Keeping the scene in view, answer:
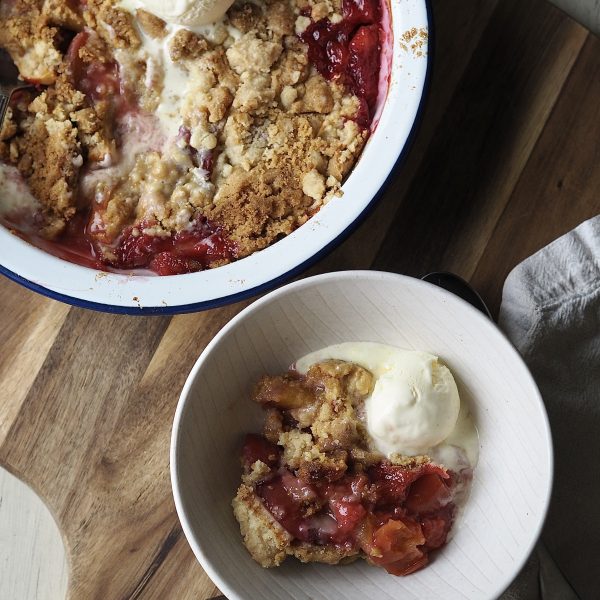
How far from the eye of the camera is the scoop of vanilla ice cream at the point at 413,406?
3.89 ft

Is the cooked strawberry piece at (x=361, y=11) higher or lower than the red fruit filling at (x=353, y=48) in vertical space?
higher

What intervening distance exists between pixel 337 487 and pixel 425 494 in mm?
134

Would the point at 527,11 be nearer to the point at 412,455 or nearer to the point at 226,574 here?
the point at 412,455

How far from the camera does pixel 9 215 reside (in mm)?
1286

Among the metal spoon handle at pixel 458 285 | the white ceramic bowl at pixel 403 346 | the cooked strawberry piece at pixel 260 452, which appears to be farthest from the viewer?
the metal spoon handle at pixel 458 285

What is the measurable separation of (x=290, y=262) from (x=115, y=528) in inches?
21.3

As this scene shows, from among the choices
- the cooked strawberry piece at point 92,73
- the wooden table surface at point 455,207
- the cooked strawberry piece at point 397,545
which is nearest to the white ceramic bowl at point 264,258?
the wooden table surface at point 455,207

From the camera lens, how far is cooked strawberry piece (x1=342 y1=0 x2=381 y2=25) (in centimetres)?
131

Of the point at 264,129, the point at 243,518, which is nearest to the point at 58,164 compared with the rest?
the point at 264,129

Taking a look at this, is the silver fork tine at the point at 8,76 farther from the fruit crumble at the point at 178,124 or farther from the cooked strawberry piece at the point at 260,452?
the cooked strawberry piece at the point at 260,452

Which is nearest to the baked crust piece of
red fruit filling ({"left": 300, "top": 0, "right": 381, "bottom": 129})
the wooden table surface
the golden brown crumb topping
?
the golden brown crumb topping

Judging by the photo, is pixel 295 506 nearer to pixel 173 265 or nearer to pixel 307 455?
pixel 307 455

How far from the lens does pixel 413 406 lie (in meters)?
1.18

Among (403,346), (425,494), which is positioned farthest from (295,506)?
→ (403,346)
